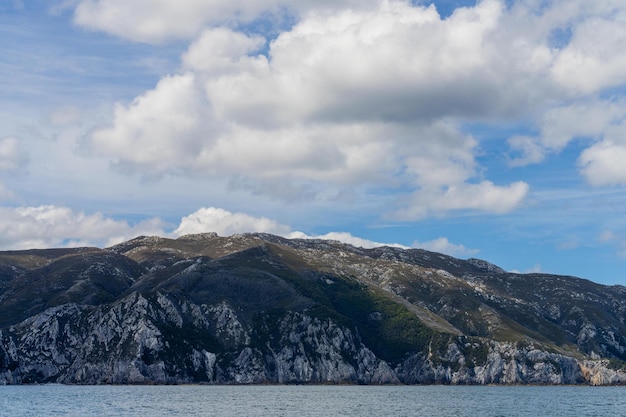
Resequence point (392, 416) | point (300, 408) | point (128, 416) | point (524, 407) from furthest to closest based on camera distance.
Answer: point (524, 407) → point (300, 408) → point (392, 416) → point (128, 416)

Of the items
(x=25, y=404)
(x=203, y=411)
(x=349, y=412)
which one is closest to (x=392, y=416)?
(x=349, y=412)

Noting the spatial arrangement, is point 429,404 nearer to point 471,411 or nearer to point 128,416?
point 471,411

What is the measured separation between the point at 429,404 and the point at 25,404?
4205 inches

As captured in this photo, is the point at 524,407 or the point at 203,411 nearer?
the point at 203,411

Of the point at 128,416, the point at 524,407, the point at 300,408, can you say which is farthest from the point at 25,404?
the point at 524,407

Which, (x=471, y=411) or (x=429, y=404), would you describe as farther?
(x=429, y=404)

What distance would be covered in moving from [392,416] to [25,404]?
9312cm

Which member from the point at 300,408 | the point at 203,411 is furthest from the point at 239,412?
the point at 300,408

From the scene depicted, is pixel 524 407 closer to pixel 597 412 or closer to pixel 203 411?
pixel 597 412

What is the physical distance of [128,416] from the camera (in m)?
140

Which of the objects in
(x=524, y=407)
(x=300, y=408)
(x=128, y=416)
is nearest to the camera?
(x=128, y=416)

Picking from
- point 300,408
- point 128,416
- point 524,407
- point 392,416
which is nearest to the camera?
point 128,416

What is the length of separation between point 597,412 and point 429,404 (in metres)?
44.1

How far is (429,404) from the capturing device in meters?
198
